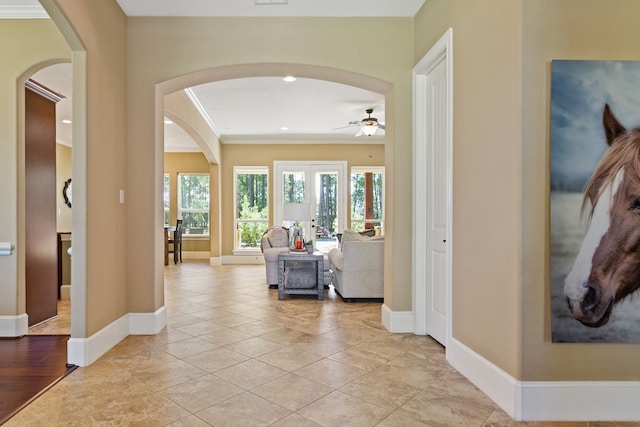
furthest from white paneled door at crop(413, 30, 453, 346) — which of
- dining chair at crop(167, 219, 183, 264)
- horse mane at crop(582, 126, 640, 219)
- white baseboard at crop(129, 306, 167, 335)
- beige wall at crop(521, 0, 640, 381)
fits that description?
dining chair at crop(167, 219, 183, 264)

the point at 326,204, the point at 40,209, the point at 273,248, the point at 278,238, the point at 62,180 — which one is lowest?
the point at 273,248

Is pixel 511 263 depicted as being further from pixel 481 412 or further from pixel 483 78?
pixel 483 78

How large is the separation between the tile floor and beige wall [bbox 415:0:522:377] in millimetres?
425

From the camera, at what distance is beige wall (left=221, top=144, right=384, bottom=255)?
9.31 meters

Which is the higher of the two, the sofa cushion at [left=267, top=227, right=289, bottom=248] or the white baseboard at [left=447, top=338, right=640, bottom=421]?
the sofa cushion at [left=267, top=227, right=289, bottom=248]

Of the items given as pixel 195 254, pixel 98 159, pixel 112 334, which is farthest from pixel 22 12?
pixel 195 254

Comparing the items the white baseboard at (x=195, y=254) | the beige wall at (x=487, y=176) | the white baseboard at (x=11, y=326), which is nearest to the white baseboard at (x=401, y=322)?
the beige wall at (x=487, y=176)

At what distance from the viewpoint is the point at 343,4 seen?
349 cm

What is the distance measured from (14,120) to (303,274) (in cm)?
363

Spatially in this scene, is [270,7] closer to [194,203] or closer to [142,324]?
[142,324]

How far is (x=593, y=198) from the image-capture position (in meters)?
2.10

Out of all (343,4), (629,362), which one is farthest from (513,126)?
(343,4)

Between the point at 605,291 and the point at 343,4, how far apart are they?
300 centimetres

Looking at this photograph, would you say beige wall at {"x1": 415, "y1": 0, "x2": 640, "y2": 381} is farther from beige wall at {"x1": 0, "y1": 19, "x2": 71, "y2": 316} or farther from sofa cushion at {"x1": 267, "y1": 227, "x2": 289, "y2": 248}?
sofa cushion at {"x1": 267, "y1": 227, "x2": 289, "y2": 248}
